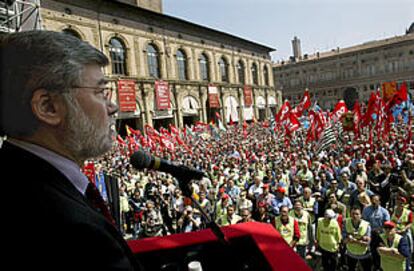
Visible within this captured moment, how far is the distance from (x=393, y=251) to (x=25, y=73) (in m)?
A: 5.29

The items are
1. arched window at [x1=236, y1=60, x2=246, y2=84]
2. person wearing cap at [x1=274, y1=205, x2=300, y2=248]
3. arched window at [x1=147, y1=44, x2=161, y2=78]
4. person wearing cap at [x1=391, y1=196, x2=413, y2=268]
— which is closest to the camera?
person wearing cap at [x1=391, y1=196, x2=413, y2=268]

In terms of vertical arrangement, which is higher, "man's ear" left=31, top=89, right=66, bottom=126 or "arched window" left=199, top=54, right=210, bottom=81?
"arched window" left=199, top=54, right=210, bottom=81

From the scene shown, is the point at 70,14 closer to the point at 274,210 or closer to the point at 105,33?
the point at 105,33

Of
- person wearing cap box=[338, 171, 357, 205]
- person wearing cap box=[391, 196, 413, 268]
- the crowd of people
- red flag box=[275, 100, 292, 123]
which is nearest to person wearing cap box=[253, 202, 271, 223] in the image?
the crowd of people

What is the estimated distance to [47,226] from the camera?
78 centimetres

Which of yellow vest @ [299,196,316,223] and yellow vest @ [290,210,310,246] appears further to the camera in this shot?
yellow vest @ [299,196,316,223]

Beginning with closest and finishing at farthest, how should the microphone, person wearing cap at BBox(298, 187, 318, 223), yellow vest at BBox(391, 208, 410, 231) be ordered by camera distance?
the microphone, yellow vest at BBox(391, 208, 410, 231), person wearing cap at BBox(298, 187, 318, 223)

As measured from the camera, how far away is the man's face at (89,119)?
1079 mm

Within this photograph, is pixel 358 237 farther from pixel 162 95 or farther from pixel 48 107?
pixel 162 95

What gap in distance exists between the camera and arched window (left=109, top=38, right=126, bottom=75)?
92.0 feet

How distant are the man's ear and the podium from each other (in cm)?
116

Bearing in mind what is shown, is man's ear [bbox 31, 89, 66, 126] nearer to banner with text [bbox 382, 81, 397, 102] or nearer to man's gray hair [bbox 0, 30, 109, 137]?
man's gray hair [bbox 0, 30, 109, 137]

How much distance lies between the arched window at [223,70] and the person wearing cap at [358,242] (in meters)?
36.9

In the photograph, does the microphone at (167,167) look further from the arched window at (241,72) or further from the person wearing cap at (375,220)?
the arched window at (241,72)
